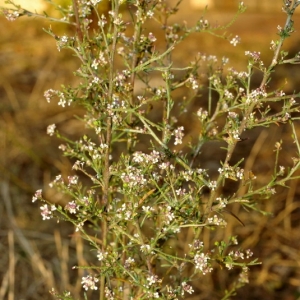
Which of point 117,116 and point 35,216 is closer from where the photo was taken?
point 117,116

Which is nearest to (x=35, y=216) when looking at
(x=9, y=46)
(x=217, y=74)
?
(x=217, y=74)

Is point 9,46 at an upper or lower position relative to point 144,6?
upper

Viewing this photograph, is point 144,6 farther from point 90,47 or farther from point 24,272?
point 24,272

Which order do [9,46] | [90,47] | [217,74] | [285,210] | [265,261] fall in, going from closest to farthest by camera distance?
[90,47] < [217,74] < [265,261] < [285,210] < [9,46]

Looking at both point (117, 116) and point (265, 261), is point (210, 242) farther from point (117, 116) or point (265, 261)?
point (117, 116)

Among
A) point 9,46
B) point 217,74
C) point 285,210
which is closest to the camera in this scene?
point 217,74

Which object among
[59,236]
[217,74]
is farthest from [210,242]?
[217,74]

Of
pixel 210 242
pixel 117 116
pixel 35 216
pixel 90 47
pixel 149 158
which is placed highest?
pixel 35 216
